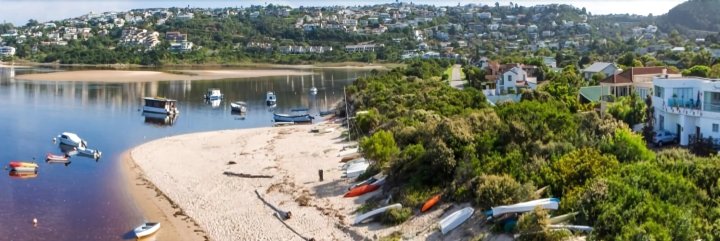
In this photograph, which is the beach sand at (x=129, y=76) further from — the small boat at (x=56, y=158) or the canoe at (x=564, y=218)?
the canoe at (x=564, y=218)

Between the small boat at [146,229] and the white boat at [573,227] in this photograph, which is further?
the small boat at [146,229]

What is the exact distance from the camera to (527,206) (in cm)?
1678

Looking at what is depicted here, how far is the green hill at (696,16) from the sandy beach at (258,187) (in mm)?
163291

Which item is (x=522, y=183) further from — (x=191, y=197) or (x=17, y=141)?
(x=17, y=141)

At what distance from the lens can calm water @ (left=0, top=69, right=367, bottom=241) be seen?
24.7 meters

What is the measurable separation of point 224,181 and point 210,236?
804cm

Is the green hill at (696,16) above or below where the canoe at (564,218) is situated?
above

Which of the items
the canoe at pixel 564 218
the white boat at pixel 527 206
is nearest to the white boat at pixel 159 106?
the white boat at pixel 527 206

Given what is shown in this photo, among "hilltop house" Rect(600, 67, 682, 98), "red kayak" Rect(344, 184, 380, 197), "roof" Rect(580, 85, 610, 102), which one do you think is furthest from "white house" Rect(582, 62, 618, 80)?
"red kayak" Rect(344, 184, 380, 197)

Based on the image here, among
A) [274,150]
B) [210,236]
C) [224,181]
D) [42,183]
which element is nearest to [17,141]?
[42,183]

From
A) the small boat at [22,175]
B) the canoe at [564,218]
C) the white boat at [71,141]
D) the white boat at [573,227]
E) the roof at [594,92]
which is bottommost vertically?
the small boat at [22,175]

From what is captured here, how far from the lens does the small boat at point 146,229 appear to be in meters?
22.1

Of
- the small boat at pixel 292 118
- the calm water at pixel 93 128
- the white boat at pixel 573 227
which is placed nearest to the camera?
the white boat at pixel 573 227

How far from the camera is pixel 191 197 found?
90.4 feet
